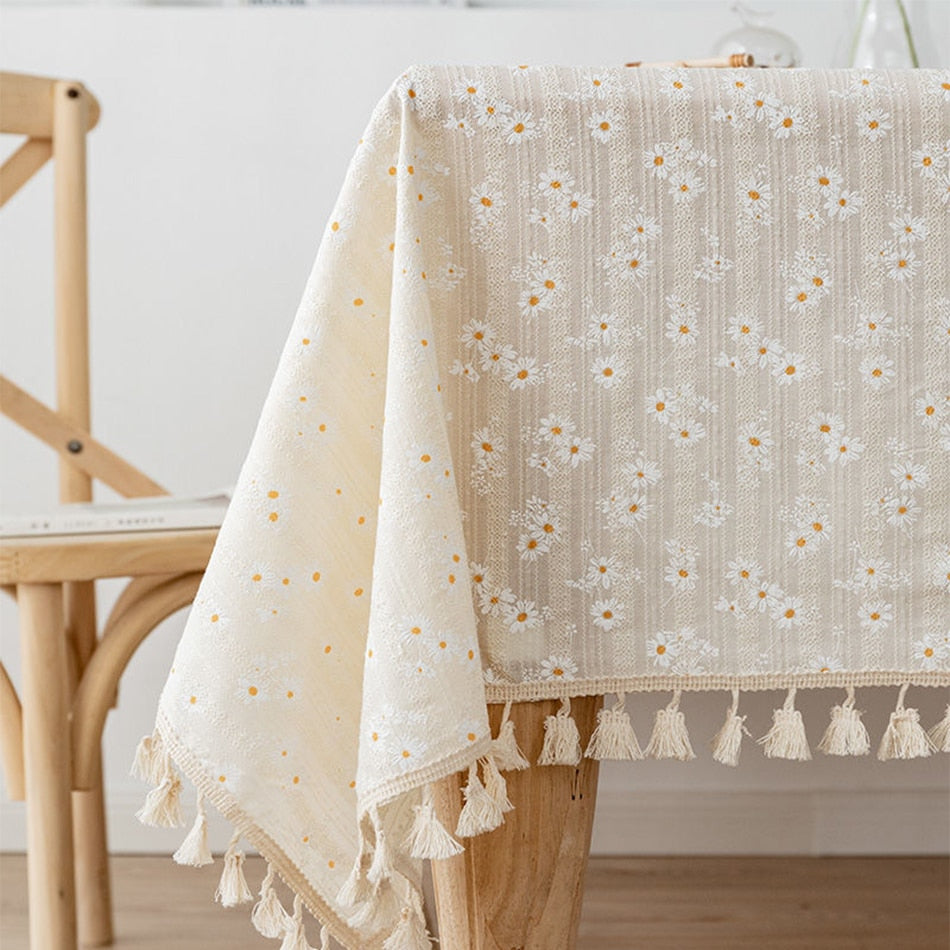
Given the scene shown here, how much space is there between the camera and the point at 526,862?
0.69m

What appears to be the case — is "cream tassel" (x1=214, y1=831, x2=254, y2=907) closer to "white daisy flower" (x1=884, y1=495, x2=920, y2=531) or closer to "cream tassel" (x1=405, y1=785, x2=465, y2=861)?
"cream tassel" (x1=405, y1=785, x2=465, y2=861)

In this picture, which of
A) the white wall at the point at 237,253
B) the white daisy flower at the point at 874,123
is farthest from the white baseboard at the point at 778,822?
the white daisy flower at the point at 874,123

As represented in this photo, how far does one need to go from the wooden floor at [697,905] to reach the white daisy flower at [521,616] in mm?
672

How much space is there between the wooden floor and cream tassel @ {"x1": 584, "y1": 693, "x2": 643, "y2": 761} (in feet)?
1.98

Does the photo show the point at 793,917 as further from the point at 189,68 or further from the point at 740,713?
the point at 189,68

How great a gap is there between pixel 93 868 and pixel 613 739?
0.72 meters

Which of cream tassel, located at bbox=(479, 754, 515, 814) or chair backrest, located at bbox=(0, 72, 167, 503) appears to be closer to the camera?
cream tassel, located at bbox=(479, 754, 515, 814)

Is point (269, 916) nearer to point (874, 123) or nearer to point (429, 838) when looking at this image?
point (429, 838)

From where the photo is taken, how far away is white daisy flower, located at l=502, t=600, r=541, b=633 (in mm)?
673

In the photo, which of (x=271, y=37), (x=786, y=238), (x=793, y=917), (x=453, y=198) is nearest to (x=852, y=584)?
(x=786, y=238)

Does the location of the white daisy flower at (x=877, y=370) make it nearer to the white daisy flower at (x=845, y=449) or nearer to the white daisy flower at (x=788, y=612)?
the white daisy flower at (x=845, y=449)

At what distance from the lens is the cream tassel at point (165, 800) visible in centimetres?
67

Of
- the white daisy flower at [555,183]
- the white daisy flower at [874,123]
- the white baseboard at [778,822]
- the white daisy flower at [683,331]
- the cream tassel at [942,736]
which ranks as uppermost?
the white daisy flower at [874,123]

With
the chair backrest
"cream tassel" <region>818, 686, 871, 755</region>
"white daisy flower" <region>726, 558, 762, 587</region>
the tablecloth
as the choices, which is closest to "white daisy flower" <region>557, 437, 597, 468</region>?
the tablecloth
